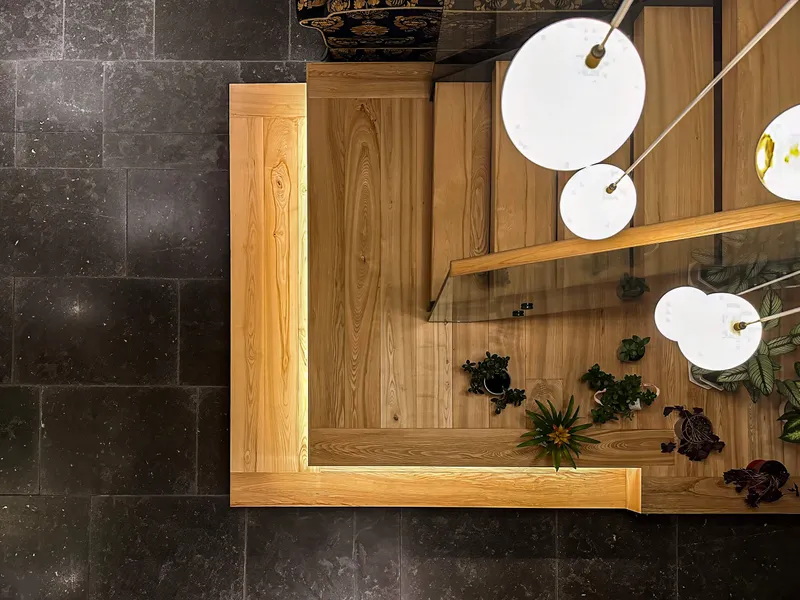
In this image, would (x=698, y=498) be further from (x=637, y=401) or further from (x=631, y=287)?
(x=631, y=287)

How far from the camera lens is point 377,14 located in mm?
2170

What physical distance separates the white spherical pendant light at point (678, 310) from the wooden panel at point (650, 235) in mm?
229

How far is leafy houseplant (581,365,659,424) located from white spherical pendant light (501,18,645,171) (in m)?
1.81

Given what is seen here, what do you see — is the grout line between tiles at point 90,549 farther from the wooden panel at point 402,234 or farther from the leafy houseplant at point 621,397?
the leafy houseplant at point 621,397

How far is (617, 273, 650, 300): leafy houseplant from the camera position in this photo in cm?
200

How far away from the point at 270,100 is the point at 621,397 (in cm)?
192

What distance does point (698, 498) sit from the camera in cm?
238

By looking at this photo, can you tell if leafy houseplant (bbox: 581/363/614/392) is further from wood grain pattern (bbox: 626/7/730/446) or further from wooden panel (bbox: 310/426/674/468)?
wood grain pattern (bbox: 626/7/730/446)

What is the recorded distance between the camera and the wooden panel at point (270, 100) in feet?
8.66

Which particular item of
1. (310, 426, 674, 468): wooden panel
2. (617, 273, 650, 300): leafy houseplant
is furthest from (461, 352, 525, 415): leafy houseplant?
(617, 273, 650, 300): leafy houseplant

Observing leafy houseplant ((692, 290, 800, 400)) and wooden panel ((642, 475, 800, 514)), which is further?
wooden panel ((642, 475, 800, 514))

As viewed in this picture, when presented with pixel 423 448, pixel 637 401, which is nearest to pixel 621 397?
pixel 637 401

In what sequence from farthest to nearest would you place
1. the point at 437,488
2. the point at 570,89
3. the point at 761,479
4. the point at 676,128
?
the point at 437,488
the point at 761,479
the point at 676,128
the point at 570,89

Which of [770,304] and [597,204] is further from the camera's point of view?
[770,304]
